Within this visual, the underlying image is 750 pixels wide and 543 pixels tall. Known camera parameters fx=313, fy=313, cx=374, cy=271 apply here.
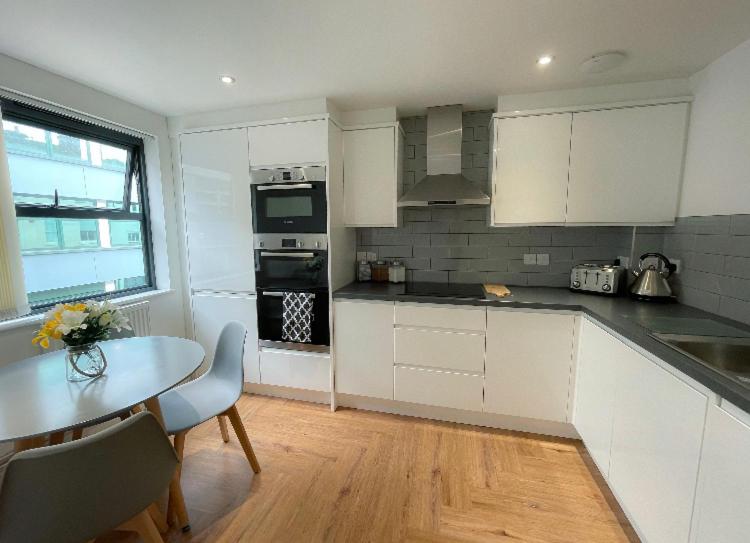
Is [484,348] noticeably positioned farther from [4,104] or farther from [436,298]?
[4,104]

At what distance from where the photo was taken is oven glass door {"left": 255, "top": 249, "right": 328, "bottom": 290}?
246 centimetres

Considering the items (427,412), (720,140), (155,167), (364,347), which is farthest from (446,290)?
(155,167)

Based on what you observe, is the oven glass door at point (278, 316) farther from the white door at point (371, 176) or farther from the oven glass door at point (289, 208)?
the white door at point (371, 176)

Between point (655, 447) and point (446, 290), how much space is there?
1.44 meters

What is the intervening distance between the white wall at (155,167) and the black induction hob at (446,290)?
6.90ft

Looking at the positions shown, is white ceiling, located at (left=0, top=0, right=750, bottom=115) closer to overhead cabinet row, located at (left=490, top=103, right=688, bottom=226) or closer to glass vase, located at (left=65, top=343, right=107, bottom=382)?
overhead cabinet row, located at (left=490, top=103, right=688, bottom=226)

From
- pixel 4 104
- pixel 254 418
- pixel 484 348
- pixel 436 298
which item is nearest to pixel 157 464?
pixel 254 418

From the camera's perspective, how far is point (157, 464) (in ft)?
3.52

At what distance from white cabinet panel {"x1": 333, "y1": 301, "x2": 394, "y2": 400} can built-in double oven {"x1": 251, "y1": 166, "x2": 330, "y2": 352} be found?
14 centimetres

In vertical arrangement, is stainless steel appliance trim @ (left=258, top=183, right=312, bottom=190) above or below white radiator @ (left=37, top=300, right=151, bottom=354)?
above

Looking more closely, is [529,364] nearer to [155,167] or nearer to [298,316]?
[298,316]

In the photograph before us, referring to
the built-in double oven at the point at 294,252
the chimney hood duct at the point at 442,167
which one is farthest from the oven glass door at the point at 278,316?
the chimney hood duct at the point at 442,167

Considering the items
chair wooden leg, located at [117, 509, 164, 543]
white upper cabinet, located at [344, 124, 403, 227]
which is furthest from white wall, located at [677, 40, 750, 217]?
chair wooden leg, located at [117, 509, 164, 543]

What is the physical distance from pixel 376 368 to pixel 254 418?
1.03 m
